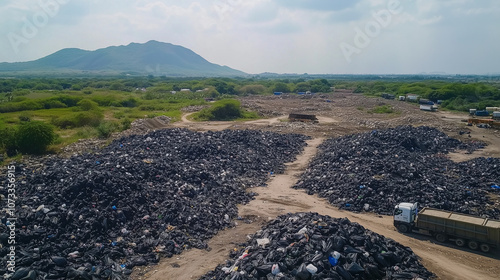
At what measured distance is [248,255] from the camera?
8.83m

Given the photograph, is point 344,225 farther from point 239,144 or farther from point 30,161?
point 30,161

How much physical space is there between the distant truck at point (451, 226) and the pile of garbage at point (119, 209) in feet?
21.8

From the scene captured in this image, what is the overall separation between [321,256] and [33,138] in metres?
19.8

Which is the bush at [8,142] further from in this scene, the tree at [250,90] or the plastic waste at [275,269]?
the tree at [250,90]

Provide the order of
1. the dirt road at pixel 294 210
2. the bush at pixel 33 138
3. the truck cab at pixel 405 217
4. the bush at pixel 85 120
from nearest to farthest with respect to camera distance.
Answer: the dirt road at pixel 294 210
the truck cab at pixel 405 217
the bush at pixel 33 138
the bush at pixel 85 120

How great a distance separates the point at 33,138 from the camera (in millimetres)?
19453

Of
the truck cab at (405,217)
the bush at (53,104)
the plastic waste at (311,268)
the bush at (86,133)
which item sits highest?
the bush at (53,104)

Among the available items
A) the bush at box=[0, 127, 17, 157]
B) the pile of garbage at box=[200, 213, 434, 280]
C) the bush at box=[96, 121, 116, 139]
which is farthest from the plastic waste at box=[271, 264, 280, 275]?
the bush at box=[96, 121, 116, 139]

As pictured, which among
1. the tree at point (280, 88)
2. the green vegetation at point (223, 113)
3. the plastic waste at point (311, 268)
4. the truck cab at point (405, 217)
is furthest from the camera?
the tree at point (280, 88)

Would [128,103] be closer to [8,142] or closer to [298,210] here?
[8,142]

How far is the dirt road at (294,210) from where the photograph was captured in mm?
8961

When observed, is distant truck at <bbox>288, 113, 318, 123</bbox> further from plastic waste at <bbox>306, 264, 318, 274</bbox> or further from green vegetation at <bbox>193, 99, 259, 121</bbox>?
plastic waste at <bbox>306, 264, 318, 274</bbox>

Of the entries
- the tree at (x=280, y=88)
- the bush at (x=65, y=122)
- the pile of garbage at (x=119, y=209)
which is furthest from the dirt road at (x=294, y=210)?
the tree at (x=280, y=88)

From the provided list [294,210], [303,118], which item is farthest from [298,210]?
[303,118]
